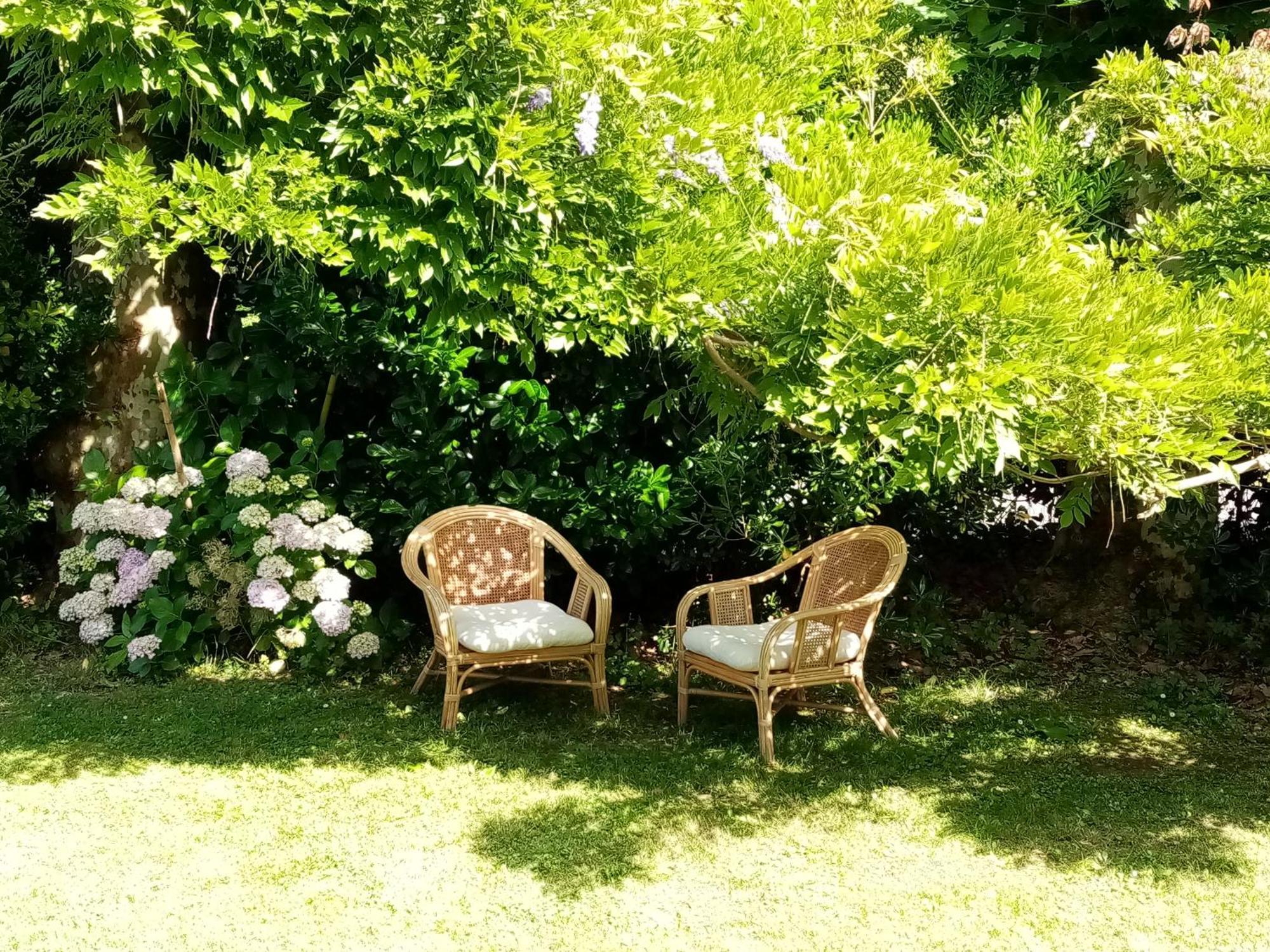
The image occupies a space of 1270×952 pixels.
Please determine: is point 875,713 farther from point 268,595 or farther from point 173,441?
point 173,441

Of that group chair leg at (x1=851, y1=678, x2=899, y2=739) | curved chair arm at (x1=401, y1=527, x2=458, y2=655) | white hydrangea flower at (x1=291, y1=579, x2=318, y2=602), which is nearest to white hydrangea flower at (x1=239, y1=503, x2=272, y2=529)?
white hydrangea flower at (x1=291, y1=579, x2=318, y2=602)

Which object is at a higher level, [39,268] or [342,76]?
[342,76]

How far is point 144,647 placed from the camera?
5.27m

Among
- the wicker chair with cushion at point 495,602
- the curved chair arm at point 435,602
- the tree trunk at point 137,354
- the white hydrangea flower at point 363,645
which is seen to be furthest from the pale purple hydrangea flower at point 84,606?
the curved chair arm at point 435,602

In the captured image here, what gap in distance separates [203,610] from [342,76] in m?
2.68

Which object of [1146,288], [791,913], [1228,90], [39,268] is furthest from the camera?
[39,268]

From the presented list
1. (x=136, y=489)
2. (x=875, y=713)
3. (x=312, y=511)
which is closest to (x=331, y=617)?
(x=312, y=511)

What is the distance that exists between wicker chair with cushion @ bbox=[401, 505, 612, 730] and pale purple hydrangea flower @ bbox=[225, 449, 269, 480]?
0.79 metres

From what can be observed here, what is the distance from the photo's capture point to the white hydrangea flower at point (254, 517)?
5.23 meters

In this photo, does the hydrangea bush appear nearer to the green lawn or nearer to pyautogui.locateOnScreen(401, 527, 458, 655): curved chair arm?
the green lawn

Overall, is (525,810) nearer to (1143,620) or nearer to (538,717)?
(538,717)

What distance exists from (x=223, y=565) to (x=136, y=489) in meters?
0.52

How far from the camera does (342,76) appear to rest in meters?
4.08

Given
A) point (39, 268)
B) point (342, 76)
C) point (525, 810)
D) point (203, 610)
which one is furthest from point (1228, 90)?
point (39, 268)
